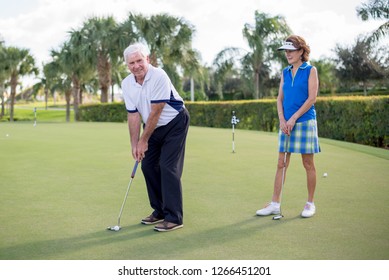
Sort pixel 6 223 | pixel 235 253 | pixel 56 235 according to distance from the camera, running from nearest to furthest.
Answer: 1. pixel 235 253
2. pixel 56 235
3. pixel 6 223

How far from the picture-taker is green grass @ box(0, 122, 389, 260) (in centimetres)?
403

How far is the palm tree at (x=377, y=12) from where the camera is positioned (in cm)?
2534

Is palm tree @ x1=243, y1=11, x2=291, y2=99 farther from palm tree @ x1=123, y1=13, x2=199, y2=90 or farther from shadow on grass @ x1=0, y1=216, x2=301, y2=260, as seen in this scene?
→ shadow on grass @ x1=0, y1=216, x2=301, y2=260

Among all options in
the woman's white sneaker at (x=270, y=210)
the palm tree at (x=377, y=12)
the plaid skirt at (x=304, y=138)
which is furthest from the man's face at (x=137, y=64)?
the palm tree at (x=377, y=12)

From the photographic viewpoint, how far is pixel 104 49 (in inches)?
1578

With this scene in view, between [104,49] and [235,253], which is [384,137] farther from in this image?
[104,49]

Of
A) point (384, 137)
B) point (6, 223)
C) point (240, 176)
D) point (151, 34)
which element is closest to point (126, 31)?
point (151, 34)

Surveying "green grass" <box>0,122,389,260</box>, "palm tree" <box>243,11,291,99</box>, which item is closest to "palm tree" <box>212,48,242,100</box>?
"palm tree" <box>243,11,291,99</box>

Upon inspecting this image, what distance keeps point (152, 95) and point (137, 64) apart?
0.28m

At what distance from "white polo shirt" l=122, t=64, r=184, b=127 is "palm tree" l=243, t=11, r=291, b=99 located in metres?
32.2

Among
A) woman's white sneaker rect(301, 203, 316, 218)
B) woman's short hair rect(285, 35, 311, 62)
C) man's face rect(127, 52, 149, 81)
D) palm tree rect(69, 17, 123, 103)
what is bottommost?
woman's white sneaker rect(301, 203, 316, 218)

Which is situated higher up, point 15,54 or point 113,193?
point 15,54

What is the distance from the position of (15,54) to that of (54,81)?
4.06 m

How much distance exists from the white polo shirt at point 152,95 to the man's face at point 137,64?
53 millimetres
